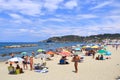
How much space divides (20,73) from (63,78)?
458 cm

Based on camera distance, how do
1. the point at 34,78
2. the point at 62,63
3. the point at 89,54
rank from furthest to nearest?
the point at 89,54 → the point at 62,63 → the point at 34,78

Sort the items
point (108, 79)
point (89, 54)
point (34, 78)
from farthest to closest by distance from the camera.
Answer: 1. point (89, 54)
2. point (34, 78)
3. point (108, 79)

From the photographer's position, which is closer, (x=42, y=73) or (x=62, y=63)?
(x=42, y=73)

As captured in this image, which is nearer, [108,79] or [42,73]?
[108,79]

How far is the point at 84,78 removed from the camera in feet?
56.3

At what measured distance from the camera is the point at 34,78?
1744cm

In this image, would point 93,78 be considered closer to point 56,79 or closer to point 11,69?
point 56,79

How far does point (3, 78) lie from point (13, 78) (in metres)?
0.84

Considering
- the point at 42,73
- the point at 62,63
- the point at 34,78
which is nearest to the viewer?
the point at 34,78

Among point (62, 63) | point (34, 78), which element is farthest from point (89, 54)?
point (34, 78)

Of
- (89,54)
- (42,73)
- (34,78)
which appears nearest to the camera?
(34,78)

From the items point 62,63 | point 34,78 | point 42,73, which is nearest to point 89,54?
point 62,63

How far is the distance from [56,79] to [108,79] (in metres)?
3.57

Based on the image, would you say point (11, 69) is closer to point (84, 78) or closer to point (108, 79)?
point (84, 78)
